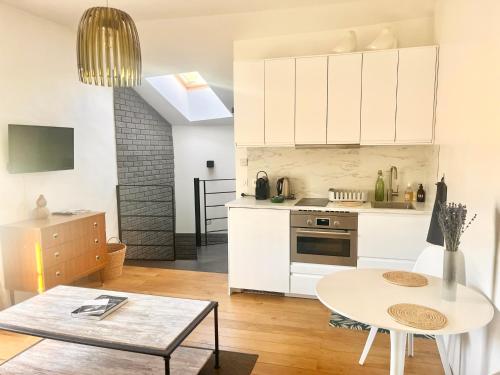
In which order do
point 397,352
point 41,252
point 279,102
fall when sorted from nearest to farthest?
point 397,352 < point 41,252 < point 279,102

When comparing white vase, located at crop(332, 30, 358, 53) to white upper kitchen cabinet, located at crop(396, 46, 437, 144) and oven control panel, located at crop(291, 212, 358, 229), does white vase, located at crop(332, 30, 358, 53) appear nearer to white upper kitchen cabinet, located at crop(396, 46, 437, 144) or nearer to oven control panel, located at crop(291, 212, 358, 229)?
white upper kitchen cabinet, located at crop(396, 46, 437, 144)

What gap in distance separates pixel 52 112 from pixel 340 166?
2.95 meters

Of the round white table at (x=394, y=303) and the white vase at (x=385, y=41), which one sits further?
the white vase at (x=385, y=41)

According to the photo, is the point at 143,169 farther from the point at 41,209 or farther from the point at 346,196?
the point at 346,196

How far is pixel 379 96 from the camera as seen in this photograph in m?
3.31

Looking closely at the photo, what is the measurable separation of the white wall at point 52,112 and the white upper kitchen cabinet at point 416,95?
3300 millimetres

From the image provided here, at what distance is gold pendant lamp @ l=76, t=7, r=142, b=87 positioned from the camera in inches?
69.3

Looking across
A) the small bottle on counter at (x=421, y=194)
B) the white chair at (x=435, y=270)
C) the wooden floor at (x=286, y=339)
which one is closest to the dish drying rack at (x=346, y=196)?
the small bottle on counter at (x=421, y=194)

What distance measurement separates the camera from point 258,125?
3662 mm

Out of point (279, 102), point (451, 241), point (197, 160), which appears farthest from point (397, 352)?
point (197, 160)

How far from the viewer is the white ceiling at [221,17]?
3.21 meters

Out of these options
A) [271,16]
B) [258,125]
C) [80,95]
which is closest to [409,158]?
[258,125]

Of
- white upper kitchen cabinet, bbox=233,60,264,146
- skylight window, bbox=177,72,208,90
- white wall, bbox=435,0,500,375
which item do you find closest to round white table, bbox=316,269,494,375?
white wall, bbox=435,0,500,375

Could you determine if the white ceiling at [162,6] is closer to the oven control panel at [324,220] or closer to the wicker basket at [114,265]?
the oven control panel at [324,220]
